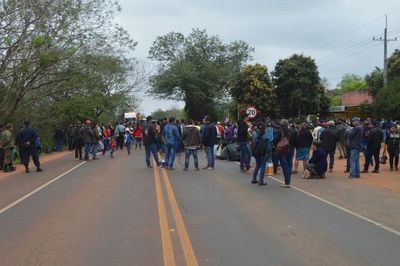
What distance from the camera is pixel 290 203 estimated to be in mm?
11438

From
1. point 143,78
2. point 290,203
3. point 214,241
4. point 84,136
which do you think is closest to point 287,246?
point 214,241

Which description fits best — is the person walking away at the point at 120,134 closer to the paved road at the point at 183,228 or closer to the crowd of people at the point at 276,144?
the crowd of people at the point at 276,144

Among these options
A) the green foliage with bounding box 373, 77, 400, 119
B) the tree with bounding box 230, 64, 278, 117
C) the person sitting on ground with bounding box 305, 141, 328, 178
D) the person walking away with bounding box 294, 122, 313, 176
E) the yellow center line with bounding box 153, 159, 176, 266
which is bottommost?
the yellow center line with bounding box 153, 159, 176, 266

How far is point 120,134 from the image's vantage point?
35938 mm

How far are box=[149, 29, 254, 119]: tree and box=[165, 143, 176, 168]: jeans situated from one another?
44.4 meters

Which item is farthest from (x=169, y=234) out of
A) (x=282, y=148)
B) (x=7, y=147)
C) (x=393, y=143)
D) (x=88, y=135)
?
(x=88, y=135)

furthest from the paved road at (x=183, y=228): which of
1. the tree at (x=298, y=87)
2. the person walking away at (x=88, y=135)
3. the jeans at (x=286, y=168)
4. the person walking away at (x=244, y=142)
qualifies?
the tree at (x=298, y=87)

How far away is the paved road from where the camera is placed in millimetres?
6969

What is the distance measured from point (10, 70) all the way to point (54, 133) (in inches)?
564

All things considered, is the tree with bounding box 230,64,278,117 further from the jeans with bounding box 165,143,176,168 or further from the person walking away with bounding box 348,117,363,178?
the person walking away with bounding box 348,117,363,178

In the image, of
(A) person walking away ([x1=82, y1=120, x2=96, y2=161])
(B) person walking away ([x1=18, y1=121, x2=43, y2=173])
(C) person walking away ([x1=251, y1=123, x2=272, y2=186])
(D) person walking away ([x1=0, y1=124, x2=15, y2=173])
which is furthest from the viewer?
(A) person walking away ([x1=82, y1=120, x2=96, y2=161])

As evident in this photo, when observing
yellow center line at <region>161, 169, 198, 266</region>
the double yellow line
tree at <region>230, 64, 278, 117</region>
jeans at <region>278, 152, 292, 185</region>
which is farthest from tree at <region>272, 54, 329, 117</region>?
yellow center line at <region>161, 169, 198, 266</region>

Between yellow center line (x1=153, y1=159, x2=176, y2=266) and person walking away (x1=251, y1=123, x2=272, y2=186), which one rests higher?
person walking away (x1=251, y1=123, x2=272, y2=186)

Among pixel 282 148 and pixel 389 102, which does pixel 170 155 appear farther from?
pixel 389 102
